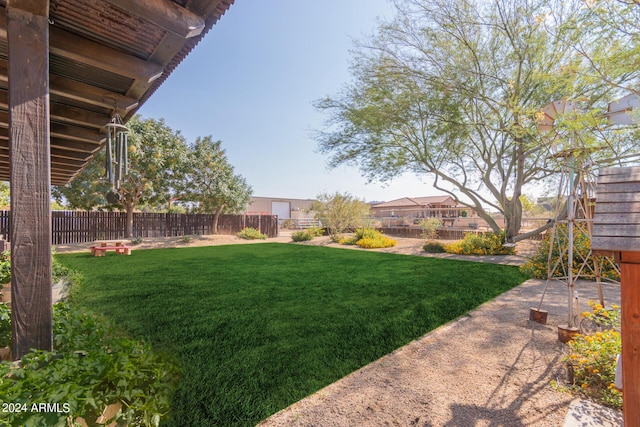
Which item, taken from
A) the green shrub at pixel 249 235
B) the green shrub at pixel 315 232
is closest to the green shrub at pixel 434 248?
the green shrub at pixel 315 232

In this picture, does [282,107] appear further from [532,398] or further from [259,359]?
[532,398]

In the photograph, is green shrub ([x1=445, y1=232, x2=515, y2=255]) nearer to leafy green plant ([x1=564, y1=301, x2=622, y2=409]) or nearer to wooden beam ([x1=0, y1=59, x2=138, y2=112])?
leafy green plant ([x1=564, y1=301, x2=622, y2=409])

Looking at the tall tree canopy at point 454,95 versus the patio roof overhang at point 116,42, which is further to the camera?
the tall tree canopy at point 454,95

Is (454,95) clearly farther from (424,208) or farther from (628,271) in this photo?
(424,208)

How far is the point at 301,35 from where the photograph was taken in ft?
24.4

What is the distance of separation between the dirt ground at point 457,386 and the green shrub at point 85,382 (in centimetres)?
66

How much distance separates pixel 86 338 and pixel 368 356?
1966mm

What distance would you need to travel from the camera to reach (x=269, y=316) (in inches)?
126

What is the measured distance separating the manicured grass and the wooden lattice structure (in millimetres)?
1464

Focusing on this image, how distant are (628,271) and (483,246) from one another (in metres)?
A: 8.20

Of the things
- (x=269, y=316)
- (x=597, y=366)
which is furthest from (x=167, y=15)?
(x=597, y=366)

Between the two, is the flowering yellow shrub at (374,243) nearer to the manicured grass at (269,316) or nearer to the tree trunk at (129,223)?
the manicured grass at (269,316)

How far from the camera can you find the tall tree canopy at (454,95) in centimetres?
689

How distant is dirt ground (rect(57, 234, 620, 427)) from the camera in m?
1.59
